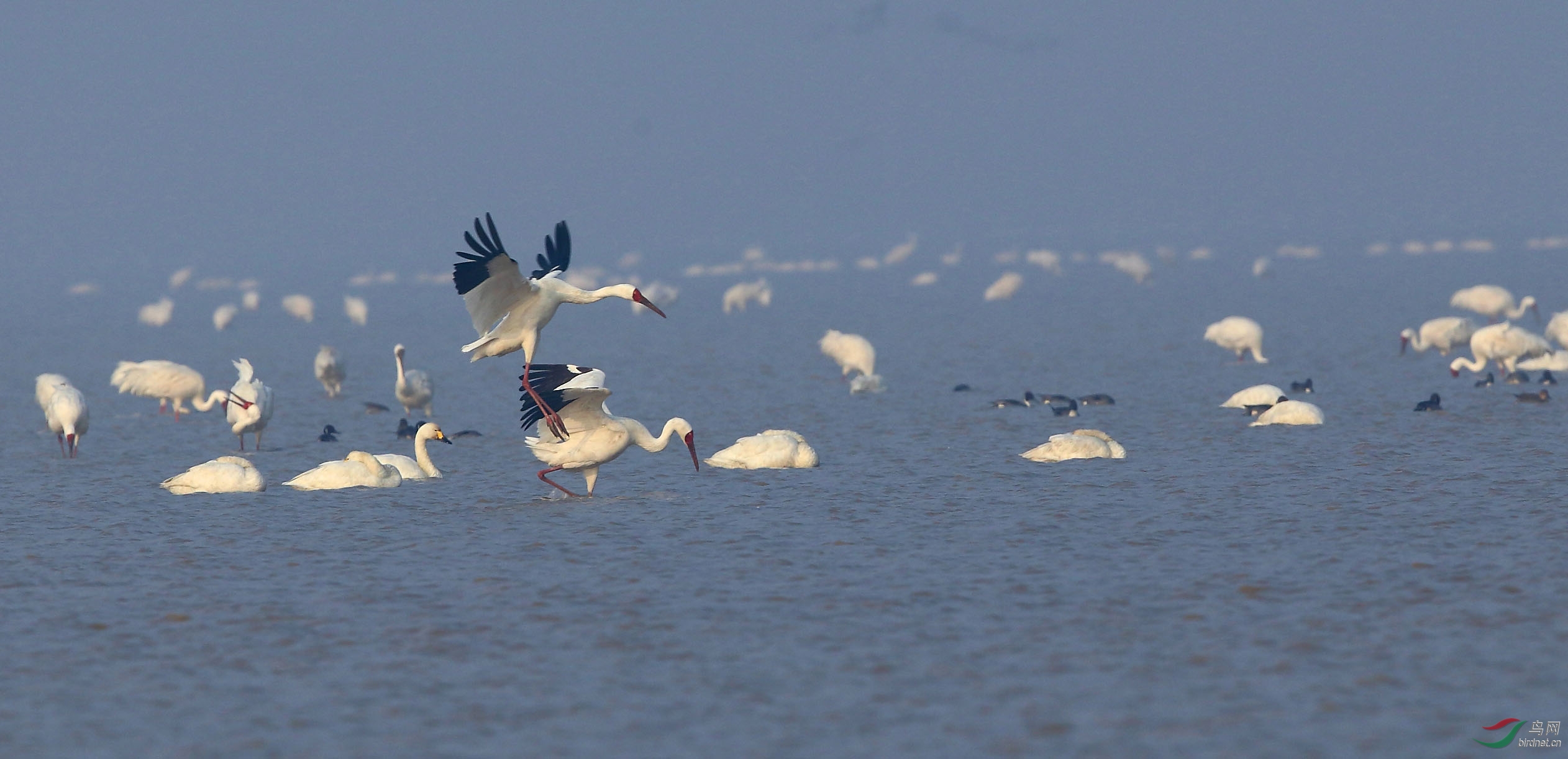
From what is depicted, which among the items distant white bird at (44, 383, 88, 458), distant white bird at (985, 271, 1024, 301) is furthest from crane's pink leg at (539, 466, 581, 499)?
distant white bird at (985, 271, 1024, 301)

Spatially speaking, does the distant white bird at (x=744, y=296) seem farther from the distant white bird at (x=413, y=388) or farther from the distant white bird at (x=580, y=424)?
the distant white bird at (x=580, y=424)

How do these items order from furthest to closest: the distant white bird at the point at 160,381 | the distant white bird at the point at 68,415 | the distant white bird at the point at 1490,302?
the distant white bird at the point at 1490,302, the distant white bird at the point at 160,381, the distant white bird at the point at 68,415

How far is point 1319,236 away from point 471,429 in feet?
505

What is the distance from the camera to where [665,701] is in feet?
44.3

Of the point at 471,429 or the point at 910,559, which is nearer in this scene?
the point at 910,559

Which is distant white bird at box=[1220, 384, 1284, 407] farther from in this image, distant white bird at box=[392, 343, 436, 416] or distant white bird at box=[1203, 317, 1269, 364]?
distant white bird at box=[392, 343, 436, 416]

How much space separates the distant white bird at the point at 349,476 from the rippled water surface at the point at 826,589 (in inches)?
14.7

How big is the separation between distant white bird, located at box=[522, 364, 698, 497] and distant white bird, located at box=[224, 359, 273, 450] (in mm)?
6844

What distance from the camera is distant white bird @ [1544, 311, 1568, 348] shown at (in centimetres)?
3747

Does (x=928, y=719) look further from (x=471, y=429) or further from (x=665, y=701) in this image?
(x=471, y=429)

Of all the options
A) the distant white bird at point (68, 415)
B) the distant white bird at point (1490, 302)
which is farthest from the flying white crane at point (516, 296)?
the distant white bird at point (1490, 302)

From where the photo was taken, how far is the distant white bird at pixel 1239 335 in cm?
4100

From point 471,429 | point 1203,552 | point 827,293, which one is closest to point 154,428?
point 471,429

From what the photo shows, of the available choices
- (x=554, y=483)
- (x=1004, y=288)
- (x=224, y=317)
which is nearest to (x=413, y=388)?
(x=554, y=483)
